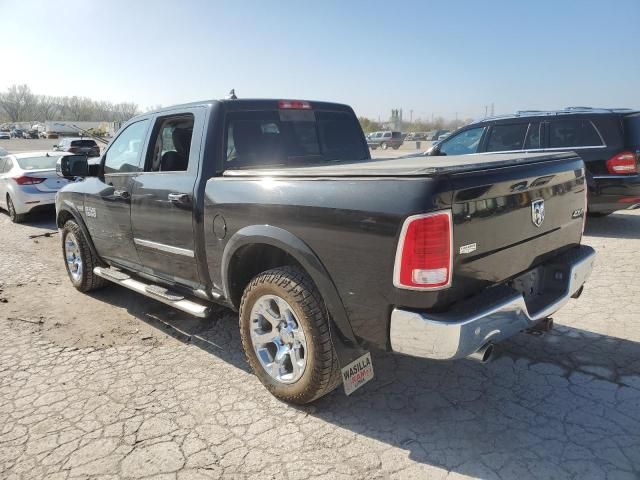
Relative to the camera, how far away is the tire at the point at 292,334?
2.71 meters

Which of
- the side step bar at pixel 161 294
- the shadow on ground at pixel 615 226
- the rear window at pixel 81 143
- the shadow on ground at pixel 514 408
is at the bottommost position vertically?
the shadow on ground at pixel 514 408

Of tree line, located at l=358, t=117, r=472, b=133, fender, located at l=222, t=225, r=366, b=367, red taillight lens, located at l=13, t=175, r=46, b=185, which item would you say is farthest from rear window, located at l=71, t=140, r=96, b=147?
tree line, located at l=358, t=117, r=472, b=133

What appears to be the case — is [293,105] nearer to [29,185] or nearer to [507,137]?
[507,137]

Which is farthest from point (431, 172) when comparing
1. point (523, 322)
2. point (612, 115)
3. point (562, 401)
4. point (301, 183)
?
point (612, 115)

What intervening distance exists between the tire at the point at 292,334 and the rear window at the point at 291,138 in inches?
42.3

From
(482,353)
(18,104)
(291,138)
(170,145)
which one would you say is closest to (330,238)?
(482,353)

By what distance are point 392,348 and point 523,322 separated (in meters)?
0.78

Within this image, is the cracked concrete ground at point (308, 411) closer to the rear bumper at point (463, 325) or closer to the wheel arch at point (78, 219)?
the rear bumper at point (463, 325)

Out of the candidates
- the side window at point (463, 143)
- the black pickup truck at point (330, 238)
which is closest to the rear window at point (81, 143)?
the side window at point (463, 143)

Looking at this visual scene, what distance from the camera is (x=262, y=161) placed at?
373 centimetres

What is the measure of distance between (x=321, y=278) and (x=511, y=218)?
3.54ft

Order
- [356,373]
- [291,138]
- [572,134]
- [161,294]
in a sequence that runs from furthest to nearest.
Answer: [572,134], [291,138], [161,294], [356,373]

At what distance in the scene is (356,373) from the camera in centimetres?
274

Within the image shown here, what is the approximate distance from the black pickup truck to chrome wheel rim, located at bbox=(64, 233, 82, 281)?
46.1 inches
